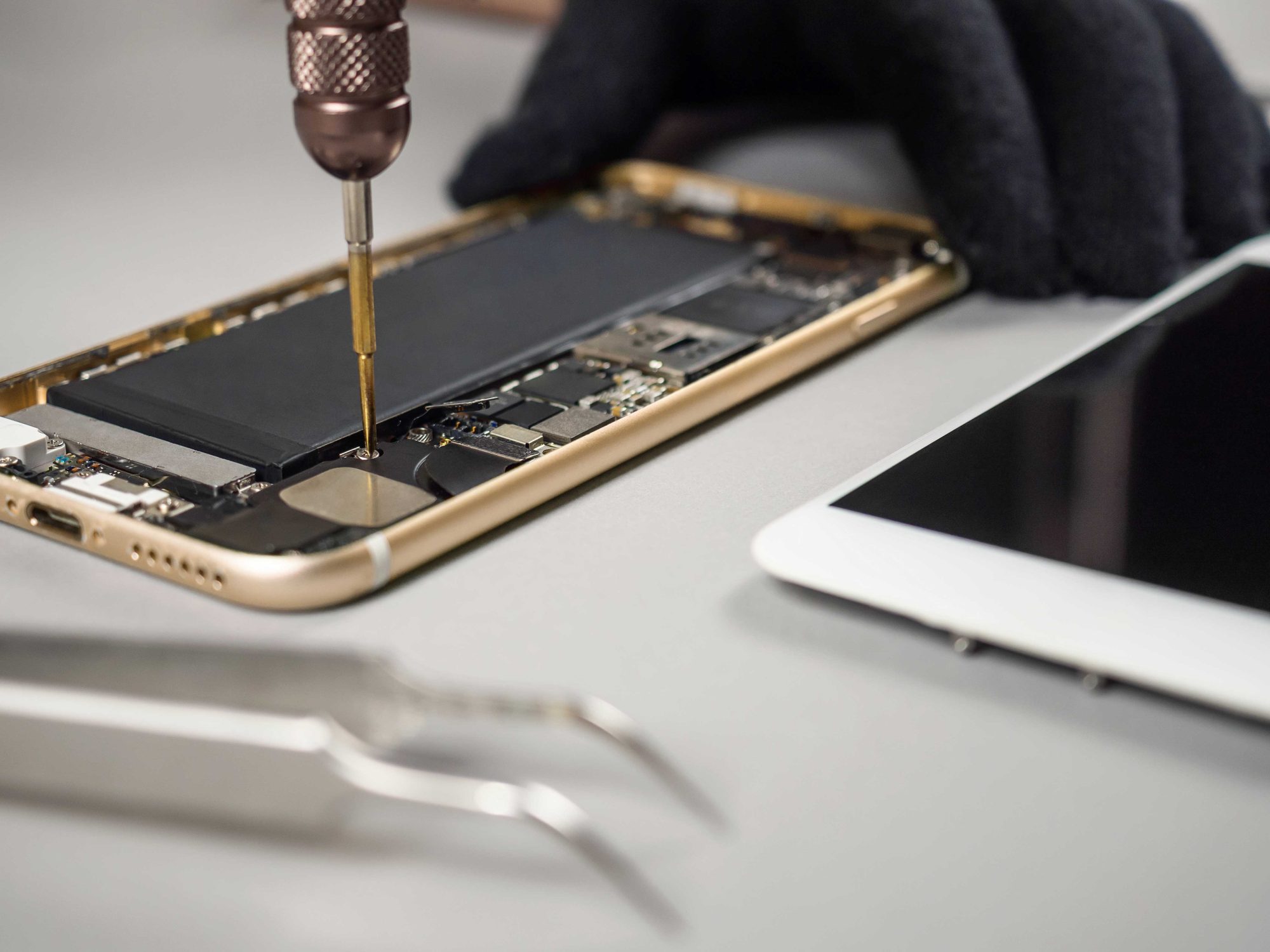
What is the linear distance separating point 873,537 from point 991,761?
99 millimetres

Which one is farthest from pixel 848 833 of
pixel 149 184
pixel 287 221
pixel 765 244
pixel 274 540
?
pixel 149 184

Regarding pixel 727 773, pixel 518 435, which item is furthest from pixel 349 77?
pixel 727 773

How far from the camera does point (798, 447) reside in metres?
0.64

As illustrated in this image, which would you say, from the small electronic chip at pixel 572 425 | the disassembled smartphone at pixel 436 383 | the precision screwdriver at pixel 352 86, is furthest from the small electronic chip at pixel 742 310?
the precision screwdriver at pixel 352 86

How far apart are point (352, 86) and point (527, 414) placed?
0.58 feet

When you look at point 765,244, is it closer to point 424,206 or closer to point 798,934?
point 424,206

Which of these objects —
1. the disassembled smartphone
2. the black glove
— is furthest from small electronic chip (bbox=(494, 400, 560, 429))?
the black glove

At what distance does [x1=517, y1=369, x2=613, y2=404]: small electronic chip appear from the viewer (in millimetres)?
634

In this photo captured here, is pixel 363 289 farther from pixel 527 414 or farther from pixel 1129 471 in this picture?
pixel 1129 471

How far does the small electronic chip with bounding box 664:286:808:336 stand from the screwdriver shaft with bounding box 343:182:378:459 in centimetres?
21

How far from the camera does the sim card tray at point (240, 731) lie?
382mm

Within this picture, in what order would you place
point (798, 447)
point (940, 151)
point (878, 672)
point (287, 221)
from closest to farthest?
point (878, 672), point (798, 447), point (940, 151), point (287, 221)

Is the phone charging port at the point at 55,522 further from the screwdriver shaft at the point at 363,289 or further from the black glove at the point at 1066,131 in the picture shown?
the black glove at the point at 1066,131

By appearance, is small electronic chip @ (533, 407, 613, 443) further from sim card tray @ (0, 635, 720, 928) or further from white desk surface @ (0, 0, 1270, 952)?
sim card tray @ (0, 635, 720, 928)
